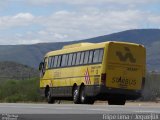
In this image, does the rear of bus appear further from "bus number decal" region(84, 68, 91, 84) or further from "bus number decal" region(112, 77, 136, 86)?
"bus number decal" region(84, 68, 91, 84)

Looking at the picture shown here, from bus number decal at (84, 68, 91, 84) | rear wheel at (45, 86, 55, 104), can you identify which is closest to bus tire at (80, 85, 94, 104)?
bus number decal at (84, 68, 91, 84)

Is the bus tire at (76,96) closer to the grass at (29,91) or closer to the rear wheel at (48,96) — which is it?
the rear wheel at (48,96)

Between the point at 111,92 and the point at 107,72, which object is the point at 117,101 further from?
the point at 107,72

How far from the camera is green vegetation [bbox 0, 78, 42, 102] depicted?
49.8m

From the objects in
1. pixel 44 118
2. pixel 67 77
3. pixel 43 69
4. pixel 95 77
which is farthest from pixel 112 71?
pixel 44 118

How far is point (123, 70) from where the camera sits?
32562mm

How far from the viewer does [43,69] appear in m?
41.5

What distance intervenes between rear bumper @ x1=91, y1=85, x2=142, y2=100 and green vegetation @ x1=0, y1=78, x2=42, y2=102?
1709 centimetres

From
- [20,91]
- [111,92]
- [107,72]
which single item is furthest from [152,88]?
[107,72]

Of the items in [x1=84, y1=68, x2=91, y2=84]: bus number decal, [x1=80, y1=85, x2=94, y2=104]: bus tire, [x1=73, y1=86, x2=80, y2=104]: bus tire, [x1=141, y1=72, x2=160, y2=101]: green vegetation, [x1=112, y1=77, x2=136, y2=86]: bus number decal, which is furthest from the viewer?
[x1=141, y1=72, x2=160, y2=101]: green vegetation

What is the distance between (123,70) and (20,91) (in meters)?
20.8

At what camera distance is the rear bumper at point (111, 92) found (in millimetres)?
32156

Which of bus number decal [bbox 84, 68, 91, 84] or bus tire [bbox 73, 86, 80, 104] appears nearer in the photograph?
bus number decal [bbox 84, 68, 91, 84]

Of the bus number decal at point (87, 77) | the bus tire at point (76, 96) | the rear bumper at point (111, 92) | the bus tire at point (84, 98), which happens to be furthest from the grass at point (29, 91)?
the rear bumper at point (111, 92)
